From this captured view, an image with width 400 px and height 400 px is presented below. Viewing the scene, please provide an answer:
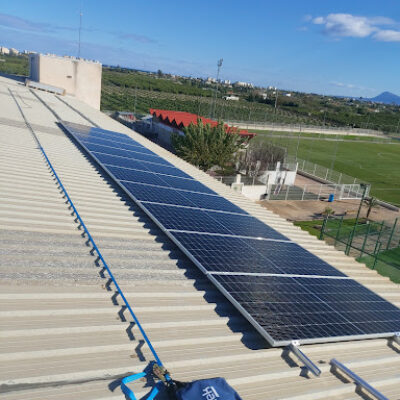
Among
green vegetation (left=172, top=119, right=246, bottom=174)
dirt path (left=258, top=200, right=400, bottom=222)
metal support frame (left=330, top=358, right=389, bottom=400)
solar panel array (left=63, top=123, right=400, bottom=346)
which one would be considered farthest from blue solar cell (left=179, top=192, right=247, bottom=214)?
green vegetation (left=172, top=119, right=246, bottom=174)

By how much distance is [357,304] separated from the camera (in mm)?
8141

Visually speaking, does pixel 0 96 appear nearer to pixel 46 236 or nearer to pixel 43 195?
pixel 43 195

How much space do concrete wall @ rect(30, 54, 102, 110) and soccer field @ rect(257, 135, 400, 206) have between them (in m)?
30.6

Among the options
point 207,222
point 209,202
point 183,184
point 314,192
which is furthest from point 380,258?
point 207,222

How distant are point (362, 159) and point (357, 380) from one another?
69.9 metres

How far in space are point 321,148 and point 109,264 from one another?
7552cm

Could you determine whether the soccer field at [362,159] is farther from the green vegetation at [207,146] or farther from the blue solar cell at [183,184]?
the blue solar cell at [183,184]

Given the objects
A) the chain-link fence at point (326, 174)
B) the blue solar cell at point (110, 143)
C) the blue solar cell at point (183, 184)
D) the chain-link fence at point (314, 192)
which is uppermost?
the blue solar cell at point (110, 143)

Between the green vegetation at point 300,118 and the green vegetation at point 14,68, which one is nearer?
the green vegetation at point 300,118

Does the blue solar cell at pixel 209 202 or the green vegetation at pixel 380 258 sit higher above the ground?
the blue solar cell at pixel 209 202

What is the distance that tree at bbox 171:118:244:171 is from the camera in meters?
34.4

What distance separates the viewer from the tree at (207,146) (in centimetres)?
3438

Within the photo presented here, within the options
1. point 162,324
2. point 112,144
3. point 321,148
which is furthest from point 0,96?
point 321,148

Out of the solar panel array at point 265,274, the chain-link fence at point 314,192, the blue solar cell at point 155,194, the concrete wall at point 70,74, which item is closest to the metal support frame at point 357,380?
the solar panel array at point 265,274
